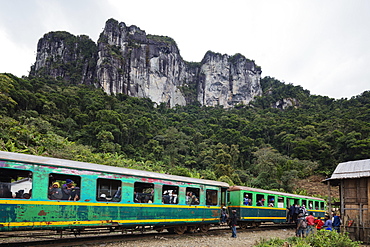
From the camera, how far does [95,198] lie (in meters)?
8.67

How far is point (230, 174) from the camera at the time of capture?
4088 cm

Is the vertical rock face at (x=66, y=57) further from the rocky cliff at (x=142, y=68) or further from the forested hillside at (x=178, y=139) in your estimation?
the forested hillside at (x=178, y=139)

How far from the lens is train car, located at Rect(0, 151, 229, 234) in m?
7.14

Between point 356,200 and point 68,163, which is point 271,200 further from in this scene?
point 68,163

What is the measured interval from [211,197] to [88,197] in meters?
6.19

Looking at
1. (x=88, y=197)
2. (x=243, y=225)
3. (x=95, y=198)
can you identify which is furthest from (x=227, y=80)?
(x=88, y=197)

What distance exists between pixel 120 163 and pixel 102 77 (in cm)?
6335

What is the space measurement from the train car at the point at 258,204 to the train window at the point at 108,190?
7294mm

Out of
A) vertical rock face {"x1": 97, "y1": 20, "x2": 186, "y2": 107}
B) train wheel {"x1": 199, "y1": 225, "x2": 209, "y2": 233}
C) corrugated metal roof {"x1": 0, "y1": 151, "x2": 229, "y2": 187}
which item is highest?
vertical rock face {"x1": 97, "y1": 20, "x2": 186, "y2": 107}

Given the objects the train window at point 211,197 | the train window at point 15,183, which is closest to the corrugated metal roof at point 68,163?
the train window at point 15,183

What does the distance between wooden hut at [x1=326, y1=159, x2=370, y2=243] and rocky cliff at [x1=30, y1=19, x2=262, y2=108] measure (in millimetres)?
81599

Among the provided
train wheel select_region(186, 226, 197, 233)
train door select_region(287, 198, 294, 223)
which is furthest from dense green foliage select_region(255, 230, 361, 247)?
train door select_region(287, 198, 294, 223)

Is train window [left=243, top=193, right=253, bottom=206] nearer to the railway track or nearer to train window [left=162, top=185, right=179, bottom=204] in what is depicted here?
the railway track

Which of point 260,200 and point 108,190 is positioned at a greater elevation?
point 108,190
